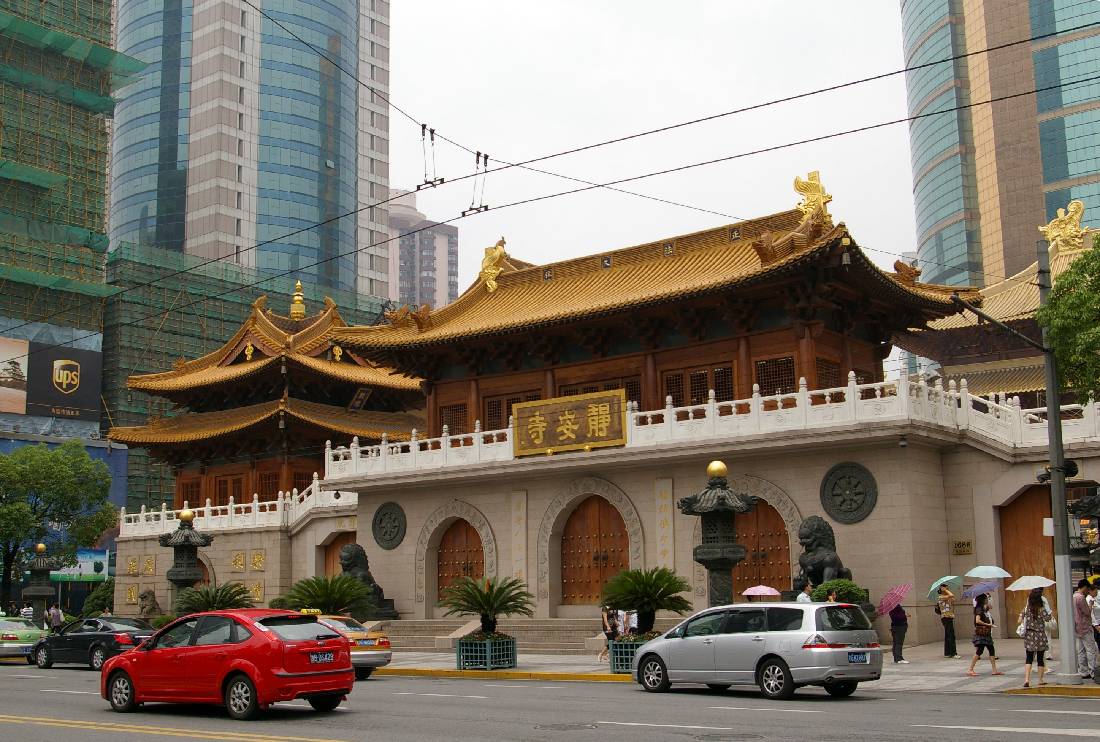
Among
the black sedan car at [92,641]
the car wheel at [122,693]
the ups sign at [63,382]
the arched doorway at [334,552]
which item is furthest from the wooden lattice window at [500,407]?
the ups sign at [63,382]

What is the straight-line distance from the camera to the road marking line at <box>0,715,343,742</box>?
12086 millimetres

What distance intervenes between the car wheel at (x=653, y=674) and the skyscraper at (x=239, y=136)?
252 feet

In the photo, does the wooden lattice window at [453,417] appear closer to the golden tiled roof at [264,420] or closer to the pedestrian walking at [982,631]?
the golden tiled roof at [264,420]

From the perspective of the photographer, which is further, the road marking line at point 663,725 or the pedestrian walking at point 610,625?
the pedestrian walking at point 610,625

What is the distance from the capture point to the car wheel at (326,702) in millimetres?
15164

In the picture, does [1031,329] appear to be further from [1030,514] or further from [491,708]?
[491,708]

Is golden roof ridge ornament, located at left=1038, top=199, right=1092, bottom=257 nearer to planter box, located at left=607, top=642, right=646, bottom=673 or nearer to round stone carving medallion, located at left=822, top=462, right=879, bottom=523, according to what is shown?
round stone carving medallion, located at left=822, top=462, right=879, bottom=523

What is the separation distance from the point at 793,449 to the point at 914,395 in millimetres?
3005

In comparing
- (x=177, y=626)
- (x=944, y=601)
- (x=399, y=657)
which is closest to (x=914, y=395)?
(x=944, y=601)

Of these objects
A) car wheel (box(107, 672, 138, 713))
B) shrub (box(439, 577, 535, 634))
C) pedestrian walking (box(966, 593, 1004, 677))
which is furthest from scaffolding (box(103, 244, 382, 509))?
pedestrian walking (box(966, 593, 1004, 677))

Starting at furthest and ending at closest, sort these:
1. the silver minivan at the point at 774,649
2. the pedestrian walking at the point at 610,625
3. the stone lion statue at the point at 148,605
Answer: the stone lion statue at the point at 148,605, the pedestrian walking at the point at 610,625, the silver minivan at the point at 774,649

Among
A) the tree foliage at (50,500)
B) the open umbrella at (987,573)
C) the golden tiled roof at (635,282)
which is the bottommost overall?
the open umbrella at (987,573)

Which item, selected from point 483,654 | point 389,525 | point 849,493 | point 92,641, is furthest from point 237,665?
point 389,525

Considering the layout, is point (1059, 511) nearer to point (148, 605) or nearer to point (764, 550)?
point (764, 550)
